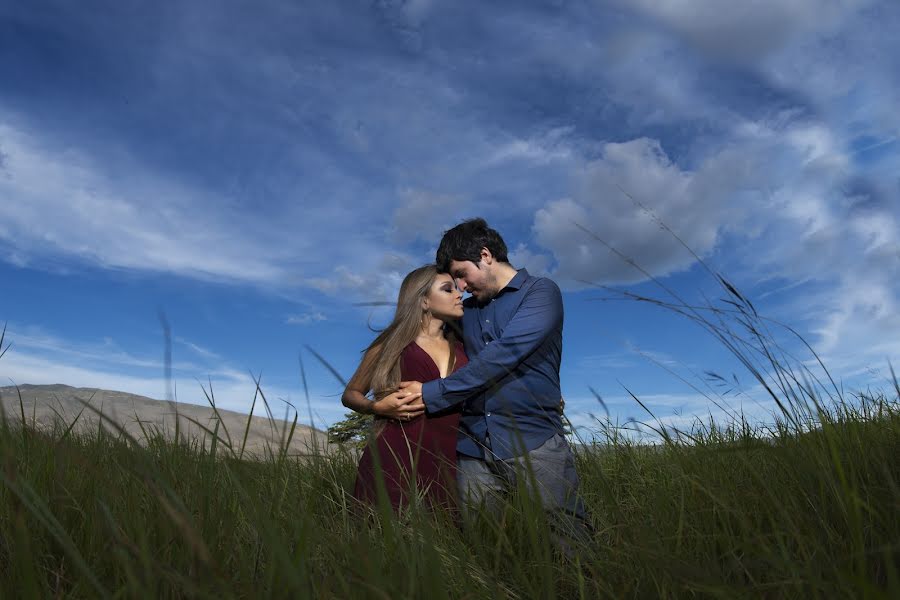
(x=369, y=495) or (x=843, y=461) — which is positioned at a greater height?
(x=843, y=461)

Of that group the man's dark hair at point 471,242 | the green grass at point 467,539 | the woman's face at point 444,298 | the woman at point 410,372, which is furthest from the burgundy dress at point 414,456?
the green grass at point 467,539

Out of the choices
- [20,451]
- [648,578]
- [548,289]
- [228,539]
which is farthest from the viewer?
[548,289]

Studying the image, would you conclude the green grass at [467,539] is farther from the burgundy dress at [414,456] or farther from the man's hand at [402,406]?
the man's hand at [402,406]

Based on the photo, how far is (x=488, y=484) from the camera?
3.72 meters

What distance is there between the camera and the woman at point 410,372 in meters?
4.11

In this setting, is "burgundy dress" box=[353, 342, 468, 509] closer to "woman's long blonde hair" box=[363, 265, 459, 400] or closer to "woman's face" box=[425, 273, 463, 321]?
"woman's long blonde hair" box=[363, 265, 459, 400]

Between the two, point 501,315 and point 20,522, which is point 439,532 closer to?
point 501,315

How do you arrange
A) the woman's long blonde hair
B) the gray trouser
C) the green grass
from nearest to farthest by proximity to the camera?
the green grass, the gray trouser, the woman's long blonde hair

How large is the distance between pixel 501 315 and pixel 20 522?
317 centimetres

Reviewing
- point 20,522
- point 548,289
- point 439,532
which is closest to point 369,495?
point 439,532

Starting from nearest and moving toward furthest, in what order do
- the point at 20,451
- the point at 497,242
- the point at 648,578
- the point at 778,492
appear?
the point at 648,578, the point at 778,492, the point at 20,451, the point at 497,242

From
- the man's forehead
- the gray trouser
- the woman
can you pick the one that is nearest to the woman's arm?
the woman

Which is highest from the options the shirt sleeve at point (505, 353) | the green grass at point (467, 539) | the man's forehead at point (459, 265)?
the man's forehead at point (459, 265)

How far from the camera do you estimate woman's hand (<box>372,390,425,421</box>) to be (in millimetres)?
4004
